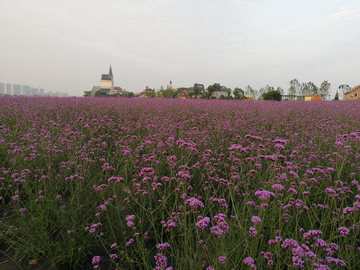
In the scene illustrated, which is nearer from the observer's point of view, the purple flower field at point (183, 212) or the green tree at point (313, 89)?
the purple flower field at point (183, 212)

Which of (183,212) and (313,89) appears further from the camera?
(313,89)

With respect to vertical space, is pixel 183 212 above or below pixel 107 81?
below

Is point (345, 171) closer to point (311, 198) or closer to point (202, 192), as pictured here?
point (311, 198)

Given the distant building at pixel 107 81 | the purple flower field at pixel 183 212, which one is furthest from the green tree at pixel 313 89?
the distant building at pixel 107 81

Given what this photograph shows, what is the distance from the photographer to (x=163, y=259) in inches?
58.7

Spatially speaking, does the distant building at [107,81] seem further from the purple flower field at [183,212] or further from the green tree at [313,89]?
the purple flower field at [183,212]

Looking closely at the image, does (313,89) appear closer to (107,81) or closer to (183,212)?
(183,212)

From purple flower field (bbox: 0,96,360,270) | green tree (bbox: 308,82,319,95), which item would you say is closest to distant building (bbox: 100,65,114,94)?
green tree (bbox: 308,82,319,95)

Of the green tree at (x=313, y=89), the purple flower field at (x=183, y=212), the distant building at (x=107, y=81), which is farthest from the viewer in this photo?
the distant building at (x=107, y=81)

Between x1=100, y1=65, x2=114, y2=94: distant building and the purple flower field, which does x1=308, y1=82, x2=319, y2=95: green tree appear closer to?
the purple flower field

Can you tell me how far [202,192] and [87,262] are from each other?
1556 millimetres

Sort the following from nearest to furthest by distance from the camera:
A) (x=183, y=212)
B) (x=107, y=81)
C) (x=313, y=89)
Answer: (x=183, y=212) → (x=313, y=89) → (x=107, y=81)

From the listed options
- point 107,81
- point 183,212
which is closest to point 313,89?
point 183,212

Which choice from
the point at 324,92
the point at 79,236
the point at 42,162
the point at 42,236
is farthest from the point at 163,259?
the point at 324,92
